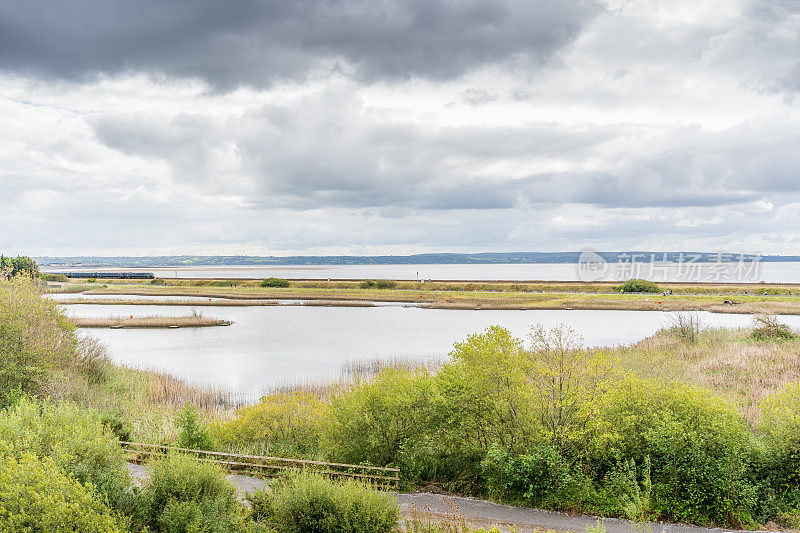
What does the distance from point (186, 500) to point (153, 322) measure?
188ft

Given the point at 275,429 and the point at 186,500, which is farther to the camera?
the point at 275,429

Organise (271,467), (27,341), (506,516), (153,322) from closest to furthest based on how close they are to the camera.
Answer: (506,516), (271,467), (27,341), (153,322)

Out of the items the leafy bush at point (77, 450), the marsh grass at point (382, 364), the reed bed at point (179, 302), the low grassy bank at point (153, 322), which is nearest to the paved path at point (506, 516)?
the leafy bush at point (77, 450)

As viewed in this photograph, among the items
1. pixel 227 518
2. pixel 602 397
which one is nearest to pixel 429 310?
pixel 602 397

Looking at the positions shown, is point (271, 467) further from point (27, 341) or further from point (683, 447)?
point (27, 341)

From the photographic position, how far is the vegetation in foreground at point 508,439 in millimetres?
9969

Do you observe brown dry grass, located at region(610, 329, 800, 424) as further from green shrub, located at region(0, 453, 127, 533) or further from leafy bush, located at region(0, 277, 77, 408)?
leafy bush, located at region(0, 277, 77, 408)

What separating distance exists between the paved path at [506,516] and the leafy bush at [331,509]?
1.29 meters

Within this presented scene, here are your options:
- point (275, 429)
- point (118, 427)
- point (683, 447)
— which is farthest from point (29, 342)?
point (683, 447)

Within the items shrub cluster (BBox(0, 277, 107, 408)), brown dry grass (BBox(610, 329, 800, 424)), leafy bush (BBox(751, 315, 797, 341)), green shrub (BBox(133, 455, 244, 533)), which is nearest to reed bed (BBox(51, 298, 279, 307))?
shrub cluster (BBox(0, 277, 107, 408))

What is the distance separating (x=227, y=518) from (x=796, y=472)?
1403cm

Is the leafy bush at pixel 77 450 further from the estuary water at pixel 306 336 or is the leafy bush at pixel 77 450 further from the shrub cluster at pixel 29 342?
the estuary water at pixel 306 336

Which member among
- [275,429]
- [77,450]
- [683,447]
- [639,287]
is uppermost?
[639,287]

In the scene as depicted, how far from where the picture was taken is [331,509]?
10312 millimetres
